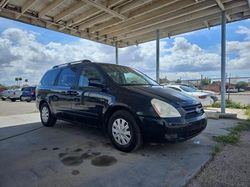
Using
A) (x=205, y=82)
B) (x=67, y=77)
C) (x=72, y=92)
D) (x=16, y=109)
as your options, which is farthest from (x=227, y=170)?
(x=205, y=82)

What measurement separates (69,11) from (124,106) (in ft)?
15.4

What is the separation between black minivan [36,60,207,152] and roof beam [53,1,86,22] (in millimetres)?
2335

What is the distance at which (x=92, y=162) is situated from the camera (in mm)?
3234

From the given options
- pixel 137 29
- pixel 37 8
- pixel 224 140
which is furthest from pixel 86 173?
pixel 137 29

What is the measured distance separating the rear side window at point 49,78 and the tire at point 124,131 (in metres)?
2.59

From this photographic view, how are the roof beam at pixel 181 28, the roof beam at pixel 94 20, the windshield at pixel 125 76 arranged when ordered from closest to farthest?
the windshield at pixel 125 76
the roof beam at pixel 94 20
the roof beam at pixel 181 28

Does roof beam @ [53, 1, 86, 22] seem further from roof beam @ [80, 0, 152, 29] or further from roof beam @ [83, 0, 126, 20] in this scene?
roof beam @ [80, 0, 152, 29]

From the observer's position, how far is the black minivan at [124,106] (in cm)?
328

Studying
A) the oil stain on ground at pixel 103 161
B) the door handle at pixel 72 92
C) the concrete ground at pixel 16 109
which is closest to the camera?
the oil stain on ground at pixel 103 161

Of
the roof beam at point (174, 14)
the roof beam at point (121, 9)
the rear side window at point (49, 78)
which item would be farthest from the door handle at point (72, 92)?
the roof beam at point (174, 14)

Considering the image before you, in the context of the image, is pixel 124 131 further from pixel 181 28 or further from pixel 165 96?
pixel 181 28

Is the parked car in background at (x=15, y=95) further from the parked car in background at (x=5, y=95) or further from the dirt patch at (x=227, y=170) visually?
the dirt patch at (x=227, y=170)

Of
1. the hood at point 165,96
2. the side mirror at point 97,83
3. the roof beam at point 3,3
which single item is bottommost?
the hood at point 165,96

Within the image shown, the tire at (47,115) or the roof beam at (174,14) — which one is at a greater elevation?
the roof beam at (174,14)
